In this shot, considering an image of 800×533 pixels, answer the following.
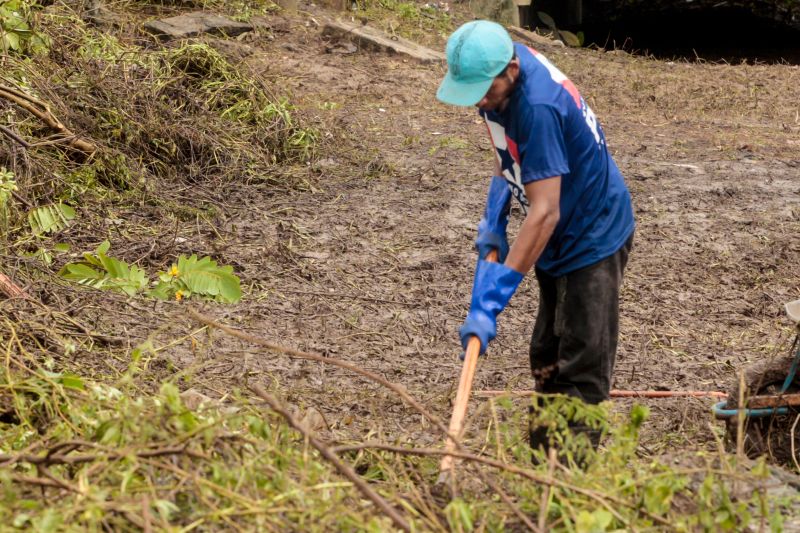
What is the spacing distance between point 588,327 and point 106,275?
2.77 m

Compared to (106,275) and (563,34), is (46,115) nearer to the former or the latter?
(106,275)

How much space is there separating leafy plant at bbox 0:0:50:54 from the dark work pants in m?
4.88

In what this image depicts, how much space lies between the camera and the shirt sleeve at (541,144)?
318 centimetres

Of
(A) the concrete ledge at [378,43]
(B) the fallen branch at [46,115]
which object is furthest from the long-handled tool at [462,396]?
(A) the concrete ledge at [378,43]

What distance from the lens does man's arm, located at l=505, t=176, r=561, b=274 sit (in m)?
3.20

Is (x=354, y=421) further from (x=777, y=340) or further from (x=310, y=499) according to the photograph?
(x=777, y=340)

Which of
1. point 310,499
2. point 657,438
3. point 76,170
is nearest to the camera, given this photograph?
point 310,499

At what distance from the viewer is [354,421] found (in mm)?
4191

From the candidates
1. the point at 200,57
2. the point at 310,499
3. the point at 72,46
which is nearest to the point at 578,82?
the point at 200,57

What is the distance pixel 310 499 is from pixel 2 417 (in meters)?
1.60

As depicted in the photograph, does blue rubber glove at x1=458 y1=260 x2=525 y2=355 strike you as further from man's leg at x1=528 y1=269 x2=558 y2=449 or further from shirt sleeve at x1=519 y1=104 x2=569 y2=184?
man's leg at x1=528 y1=269 x2=558 y2=449

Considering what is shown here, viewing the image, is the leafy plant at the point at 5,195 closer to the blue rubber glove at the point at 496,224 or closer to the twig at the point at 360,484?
the blue rubber glove at the point at 496,224

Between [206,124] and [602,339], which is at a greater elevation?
[602,339]

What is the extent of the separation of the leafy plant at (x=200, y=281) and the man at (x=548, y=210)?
198cm
